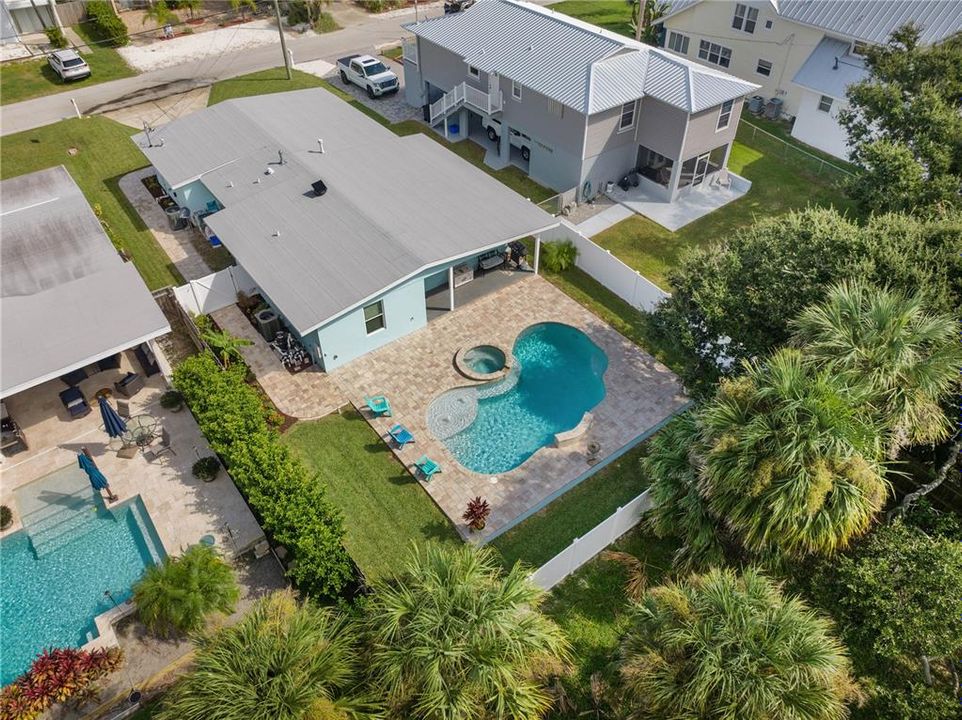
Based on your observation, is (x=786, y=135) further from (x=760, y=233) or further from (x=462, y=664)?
(x=462, y=664)

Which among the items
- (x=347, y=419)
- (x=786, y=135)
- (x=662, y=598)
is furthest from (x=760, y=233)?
(x=786, y=135)

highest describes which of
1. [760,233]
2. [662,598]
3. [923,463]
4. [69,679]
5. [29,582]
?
[760,233]

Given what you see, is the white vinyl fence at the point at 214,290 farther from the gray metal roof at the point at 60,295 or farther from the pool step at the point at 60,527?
the pool step at the point at 60,527

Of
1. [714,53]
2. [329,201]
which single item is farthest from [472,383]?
[714,53]

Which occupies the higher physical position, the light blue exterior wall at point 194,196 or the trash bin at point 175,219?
the light blue exterior wall at point 194,196

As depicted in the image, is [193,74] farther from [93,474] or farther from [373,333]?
[93,474]

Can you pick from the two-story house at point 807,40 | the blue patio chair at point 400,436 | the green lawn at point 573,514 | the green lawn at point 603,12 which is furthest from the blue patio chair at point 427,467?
the green lawn at point 603,12

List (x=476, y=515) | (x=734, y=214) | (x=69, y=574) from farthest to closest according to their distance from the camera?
(x=734, y=214), (x=476, y=515), (x=69, y=574)
